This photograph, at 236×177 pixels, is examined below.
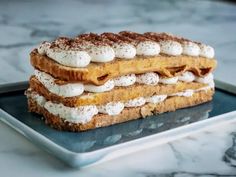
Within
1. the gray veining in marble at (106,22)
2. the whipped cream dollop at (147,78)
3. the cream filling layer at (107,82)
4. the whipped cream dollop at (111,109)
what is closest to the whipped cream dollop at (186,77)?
the cream filling layer at (107,82)

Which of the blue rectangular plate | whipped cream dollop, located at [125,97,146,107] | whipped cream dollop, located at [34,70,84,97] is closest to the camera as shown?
the blue rectangular plate

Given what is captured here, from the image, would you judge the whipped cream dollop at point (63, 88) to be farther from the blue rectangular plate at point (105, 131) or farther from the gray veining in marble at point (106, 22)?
the gray veining in marble at point (106, 22)

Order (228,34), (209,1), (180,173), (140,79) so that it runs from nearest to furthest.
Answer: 1. (180,173)
2. (140,79)
3. (228,34)
4. (209,1)

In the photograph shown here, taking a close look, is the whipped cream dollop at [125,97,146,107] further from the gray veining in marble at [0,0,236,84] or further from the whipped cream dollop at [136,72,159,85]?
the gray veining in marble at [0,0,236,84]

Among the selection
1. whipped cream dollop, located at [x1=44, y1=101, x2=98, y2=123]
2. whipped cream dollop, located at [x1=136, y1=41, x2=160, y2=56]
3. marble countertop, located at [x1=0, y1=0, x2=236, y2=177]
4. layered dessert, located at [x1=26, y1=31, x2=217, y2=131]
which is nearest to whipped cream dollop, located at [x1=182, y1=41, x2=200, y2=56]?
layered dessert, located at [x1=26, y1=31, x2=217, y2=131]

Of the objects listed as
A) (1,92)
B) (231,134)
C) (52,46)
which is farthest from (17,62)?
(231,134)

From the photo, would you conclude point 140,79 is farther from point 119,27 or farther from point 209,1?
point 209,1
